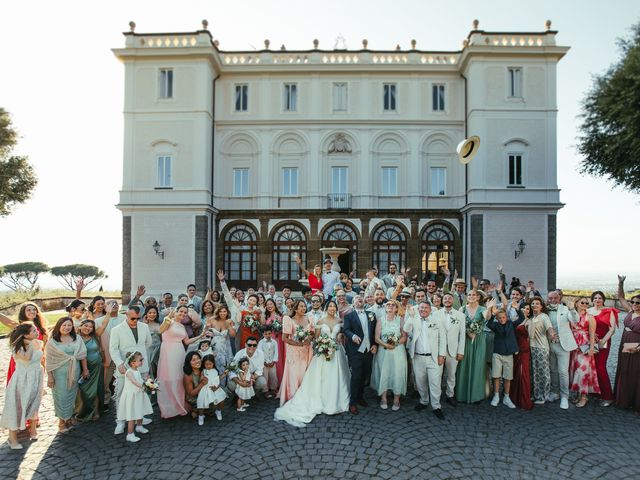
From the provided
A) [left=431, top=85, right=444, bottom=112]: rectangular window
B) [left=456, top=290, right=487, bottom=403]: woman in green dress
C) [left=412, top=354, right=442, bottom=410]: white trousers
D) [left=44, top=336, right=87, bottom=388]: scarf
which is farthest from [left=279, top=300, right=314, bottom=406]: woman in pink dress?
[left=431, top=85, right=444, bottom=112]: rectangular window

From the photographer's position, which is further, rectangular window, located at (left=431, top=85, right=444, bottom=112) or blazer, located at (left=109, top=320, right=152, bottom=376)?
rectangular window, located at (left=431, top=85, right=444, bottom=112)

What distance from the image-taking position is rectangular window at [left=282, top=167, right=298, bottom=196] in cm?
2380

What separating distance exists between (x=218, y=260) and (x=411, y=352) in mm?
18176

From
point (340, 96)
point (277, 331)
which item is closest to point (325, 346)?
point (277, 331)

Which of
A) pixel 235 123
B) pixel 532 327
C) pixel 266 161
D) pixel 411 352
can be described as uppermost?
pixel 235 123

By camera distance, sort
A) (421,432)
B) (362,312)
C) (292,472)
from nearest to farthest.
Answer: (292,472), (421,432), (362,312)

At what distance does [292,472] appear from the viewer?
4.79 m

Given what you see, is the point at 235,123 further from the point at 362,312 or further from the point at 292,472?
the point at 292,472

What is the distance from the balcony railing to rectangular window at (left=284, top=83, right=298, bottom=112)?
19.5 ft

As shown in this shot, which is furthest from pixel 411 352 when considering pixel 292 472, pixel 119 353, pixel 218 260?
pixel 218 260

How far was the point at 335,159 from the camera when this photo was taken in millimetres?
23641

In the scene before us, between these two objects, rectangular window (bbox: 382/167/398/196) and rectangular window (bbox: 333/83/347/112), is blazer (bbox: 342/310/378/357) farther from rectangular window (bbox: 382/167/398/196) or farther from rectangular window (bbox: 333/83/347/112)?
rectangular window (bbox: 333/83/347/112)

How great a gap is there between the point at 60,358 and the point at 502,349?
24.5 ft

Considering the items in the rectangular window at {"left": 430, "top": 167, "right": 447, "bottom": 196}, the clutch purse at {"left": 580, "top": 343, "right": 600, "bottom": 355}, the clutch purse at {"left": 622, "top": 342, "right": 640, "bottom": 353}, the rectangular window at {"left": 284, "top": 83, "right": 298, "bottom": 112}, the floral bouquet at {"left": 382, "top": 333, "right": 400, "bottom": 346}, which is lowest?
the clutch purse at {"left": 580, "top": 343, "right": 600, "bottom": 355}
